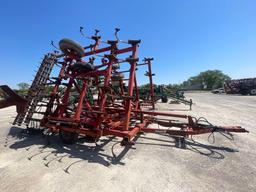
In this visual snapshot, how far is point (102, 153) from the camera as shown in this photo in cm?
376

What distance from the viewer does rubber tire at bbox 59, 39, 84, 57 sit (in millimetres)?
4496

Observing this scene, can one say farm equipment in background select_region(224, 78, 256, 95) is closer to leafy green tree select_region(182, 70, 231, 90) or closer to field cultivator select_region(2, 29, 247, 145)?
field cultivator select_region(2, 29, 247, 145)

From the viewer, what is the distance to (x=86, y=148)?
4.07 metres

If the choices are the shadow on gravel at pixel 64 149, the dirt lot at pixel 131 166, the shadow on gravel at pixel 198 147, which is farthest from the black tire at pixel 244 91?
the shadow on gravel at pixel 64 149

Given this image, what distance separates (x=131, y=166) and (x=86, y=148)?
5.14 ft

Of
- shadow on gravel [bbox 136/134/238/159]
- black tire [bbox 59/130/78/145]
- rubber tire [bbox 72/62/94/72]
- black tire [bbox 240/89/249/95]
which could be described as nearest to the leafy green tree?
black tire [bbox 240/89/249/95]

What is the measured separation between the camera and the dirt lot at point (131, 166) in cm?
250

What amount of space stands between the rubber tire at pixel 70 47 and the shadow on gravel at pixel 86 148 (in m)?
2.90

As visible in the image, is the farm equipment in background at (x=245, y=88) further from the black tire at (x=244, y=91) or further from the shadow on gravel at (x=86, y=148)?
the shadow on gravel at (x=86, y=148)

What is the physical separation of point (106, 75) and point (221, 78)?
109 metres

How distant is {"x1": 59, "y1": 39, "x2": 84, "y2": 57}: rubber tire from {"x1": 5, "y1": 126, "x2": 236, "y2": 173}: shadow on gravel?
114 inches

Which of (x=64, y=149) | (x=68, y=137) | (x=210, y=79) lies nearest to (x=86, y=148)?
(x=64, y=149)

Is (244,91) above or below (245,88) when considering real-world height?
below

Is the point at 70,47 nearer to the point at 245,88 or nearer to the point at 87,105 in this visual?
the point at 87,105
